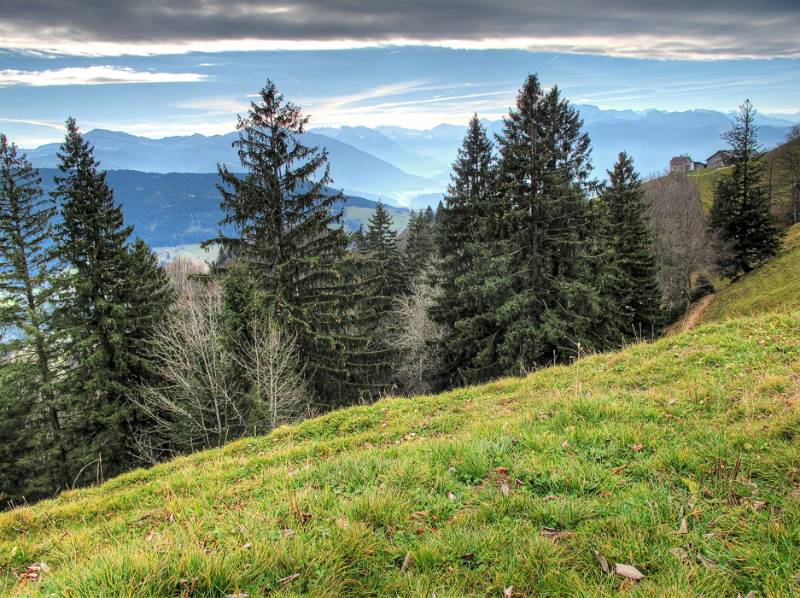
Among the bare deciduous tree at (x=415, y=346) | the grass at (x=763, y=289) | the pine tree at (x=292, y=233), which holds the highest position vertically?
the pine tree at (x=292, y=233)

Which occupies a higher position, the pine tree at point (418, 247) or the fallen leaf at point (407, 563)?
the pine tree at point (418, 247)

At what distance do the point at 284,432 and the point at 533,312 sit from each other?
45.2 feet

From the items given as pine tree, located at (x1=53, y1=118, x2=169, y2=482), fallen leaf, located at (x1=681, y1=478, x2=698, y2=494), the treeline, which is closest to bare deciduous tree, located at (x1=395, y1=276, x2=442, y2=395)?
the treeline

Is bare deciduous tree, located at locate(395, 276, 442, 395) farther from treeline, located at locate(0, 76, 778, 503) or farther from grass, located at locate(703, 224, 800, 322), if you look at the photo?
grass, located at locate(703, 224, 800, 322)

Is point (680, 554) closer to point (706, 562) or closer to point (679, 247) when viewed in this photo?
point (706, 562)

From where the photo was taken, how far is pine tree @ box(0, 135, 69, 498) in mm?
18500

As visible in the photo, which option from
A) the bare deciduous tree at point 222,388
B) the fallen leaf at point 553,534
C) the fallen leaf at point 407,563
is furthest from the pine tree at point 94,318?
the fallen leaf at point 553,534

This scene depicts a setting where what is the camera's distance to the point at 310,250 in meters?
17.7

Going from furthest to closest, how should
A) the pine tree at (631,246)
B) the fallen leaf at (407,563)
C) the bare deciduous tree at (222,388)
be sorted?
1. the pine tree at (631,246)
2. the bare deciduous tree at (222,388)
3. the fallen leaf at (407,563)

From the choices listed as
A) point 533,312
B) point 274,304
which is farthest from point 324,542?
point 533,312

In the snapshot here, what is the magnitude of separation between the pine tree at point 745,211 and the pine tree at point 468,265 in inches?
1151

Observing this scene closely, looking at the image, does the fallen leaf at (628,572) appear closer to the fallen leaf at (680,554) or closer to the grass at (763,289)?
the fallen leaf at (680,554)

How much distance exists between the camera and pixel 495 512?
144 inches

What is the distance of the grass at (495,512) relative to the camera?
2.75 m
